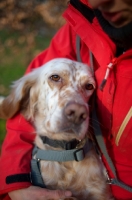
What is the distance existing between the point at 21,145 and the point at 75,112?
53cm

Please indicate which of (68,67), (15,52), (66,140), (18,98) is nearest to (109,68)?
(68,67)

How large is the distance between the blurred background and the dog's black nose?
2675mm

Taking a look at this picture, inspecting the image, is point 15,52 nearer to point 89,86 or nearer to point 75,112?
point 89,86

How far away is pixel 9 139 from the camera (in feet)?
6.59

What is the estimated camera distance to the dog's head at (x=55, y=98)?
1.67m

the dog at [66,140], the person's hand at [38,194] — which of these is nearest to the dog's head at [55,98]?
the dog at [66,140]

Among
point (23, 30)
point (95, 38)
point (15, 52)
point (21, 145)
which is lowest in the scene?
point (23, 30)

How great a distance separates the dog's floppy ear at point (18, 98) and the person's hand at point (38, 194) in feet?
1.68

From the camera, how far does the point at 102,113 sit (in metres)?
1.78

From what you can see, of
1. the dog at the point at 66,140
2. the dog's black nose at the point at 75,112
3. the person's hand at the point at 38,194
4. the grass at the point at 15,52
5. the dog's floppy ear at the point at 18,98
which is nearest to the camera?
the dog's black nose at the point at 75,112

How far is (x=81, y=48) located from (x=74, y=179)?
0.84 metres

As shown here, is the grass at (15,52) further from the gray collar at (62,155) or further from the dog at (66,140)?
the gray collar at (62,155)

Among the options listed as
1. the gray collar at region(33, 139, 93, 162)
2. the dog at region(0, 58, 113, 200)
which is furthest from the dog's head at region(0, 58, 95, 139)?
the gray collar at region(33, 139, 93, 162)

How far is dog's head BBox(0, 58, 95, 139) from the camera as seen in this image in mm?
1668
